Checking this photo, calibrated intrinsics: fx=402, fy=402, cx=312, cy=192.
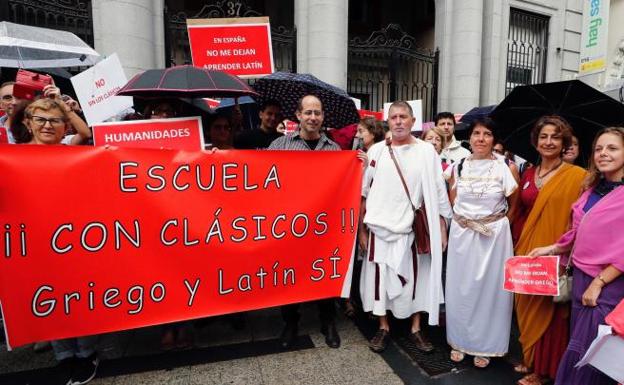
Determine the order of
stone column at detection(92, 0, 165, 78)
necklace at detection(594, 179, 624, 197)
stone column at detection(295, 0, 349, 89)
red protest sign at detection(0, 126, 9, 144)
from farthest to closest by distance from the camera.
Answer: stone column at detection(295, 0, 349, 89) → stone column at detection(92, 0, 165, 78) → red protest sign at detection(0, 126, 9, 144) → necklace at detection(594, 179, 624, 197)

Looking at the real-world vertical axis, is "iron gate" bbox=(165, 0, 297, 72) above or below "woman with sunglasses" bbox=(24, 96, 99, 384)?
above

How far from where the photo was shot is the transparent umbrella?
3949mm

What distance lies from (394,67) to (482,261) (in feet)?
26.1

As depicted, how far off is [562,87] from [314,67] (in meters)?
6.82

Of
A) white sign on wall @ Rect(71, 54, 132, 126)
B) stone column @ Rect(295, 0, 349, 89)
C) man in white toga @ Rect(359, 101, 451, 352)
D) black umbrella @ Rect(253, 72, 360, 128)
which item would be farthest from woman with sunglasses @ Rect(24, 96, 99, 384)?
stone column @ Rect(295, 0, 349, 89)

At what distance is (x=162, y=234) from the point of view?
2.91 metres

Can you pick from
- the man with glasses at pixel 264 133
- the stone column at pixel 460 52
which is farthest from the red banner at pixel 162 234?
the stone column at pixel 460 52

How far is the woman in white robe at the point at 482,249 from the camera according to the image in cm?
306

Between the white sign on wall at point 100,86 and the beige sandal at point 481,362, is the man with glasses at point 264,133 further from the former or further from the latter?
the beige sandal at point 481,362

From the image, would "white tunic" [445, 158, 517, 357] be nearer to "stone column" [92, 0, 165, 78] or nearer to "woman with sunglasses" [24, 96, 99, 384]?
"woman with sunglasses" [24, 96, 99, 384]

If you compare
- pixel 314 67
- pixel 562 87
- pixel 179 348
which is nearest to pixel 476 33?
pixel 314 67

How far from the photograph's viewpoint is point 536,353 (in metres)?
2.89

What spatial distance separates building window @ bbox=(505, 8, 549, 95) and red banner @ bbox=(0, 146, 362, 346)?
35.0 ft

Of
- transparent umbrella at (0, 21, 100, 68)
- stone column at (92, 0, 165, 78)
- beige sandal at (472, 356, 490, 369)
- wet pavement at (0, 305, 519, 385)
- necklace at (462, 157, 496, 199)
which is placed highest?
stone column at (92, 0, 165, 78)
